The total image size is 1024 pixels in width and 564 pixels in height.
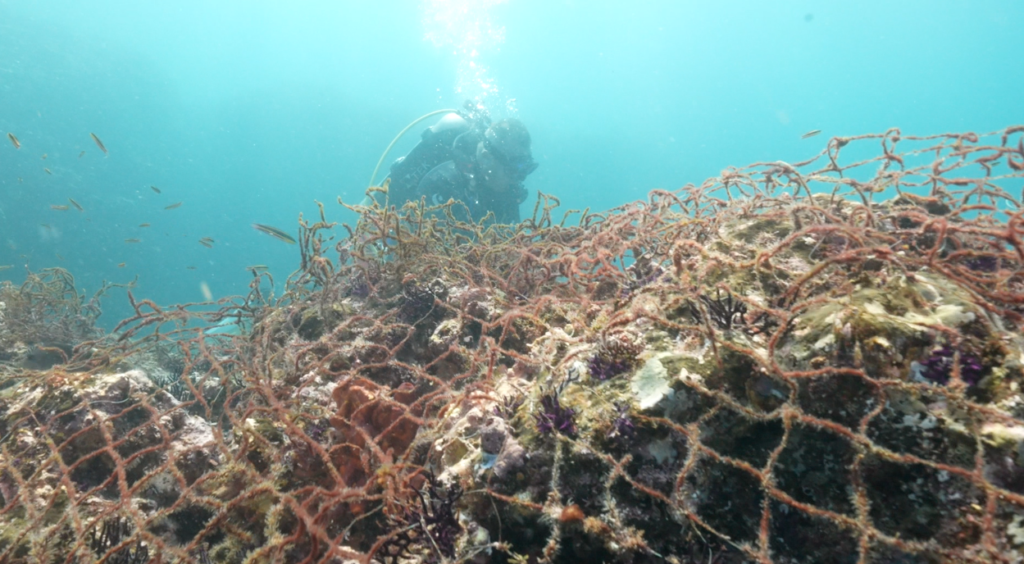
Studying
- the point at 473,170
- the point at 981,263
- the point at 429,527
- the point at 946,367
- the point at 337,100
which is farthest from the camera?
the point at 337,100

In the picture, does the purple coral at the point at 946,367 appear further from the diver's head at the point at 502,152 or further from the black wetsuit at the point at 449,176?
the diver's head at the point at 502,152

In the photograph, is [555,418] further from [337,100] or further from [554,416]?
[337,100]

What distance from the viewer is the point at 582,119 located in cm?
12562

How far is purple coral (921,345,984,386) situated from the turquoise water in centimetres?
2317

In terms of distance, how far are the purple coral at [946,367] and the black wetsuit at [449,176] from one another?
11252 millimetres

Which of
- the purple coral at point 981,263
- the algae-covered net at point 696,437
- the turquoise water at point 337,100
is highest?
the turquoise water at point 337,100

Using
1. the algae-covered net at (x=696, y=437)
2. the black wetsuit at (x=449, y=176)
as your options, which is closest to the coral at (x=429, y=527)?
the algae-covered net at (x=696, y=437)

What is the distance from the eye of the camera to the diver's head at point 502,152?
41.1ft

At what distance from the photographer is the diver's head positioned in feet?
41.1

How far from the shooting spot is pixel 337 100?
286 feet

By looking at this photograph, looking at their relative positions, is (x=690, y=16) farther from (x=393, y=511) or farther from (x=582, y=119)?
(x=393, y=511)

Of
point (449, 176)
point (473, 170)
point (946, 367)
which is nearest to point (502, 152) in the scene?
point (473, 170)

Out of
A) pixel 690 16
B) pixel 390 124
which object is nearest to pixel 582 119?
pixel 690 16

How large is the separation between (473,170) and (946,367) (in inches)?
476
